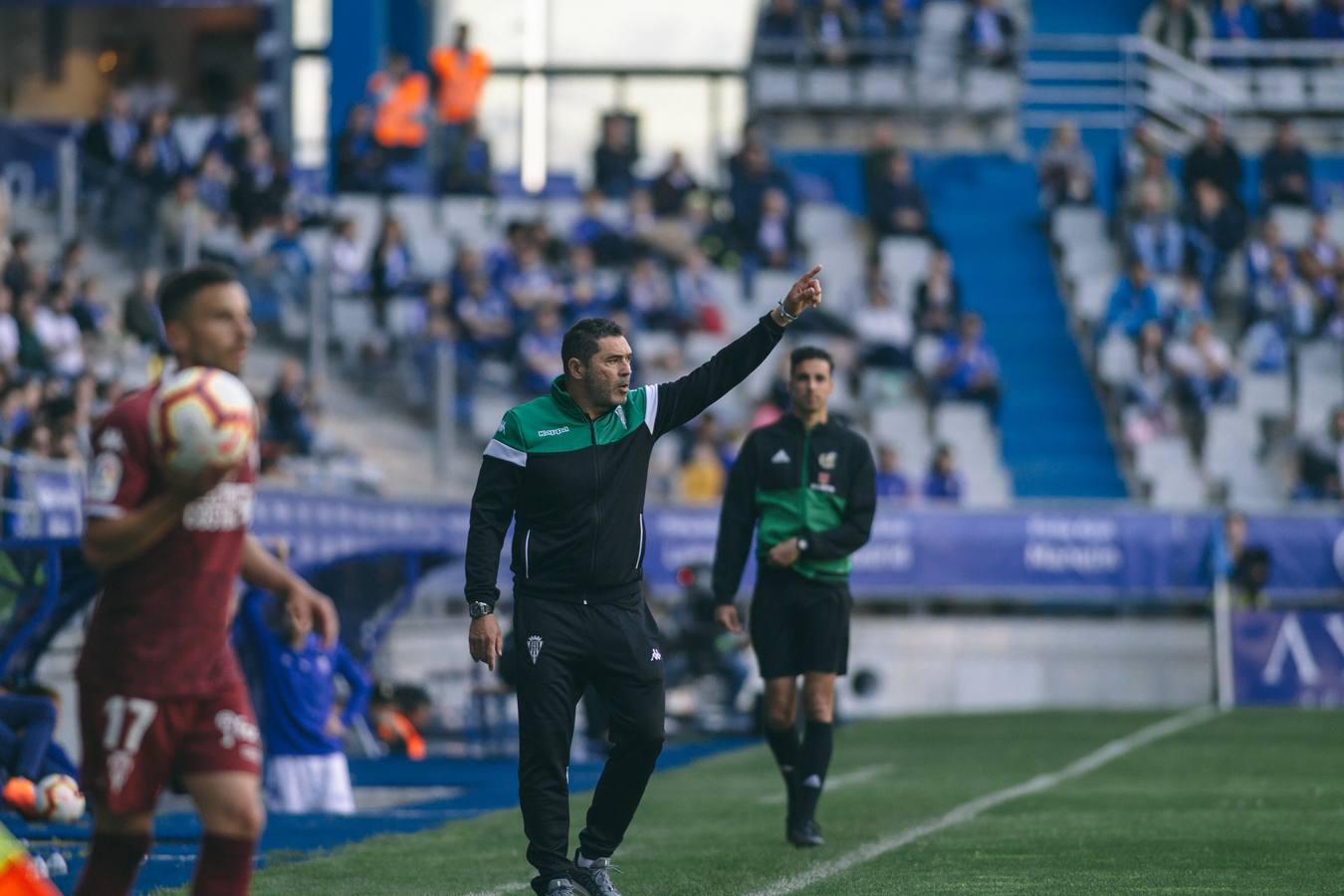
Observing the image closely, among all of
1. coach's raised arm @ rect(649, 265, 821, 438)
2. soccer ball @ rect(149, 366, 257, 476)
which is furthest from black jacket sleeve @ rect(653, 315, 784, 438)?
soccer ball @ rect(149, 366, 257, 476)

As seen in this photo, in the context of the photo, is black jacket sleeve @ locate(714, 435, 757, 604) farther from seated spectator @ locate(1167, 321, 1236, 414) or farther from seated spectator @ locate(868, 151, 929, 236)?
seated spectator @ locate(868, 151, 929, 236)

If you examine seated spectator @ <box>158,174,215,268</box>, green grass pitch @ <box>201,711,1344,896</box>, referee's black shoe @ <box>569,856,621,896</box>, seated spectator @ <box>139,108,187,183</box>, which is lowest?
green grass pitch @ <box>201,711,1344,896</box>

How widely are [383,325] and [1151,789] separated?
43.4 feet

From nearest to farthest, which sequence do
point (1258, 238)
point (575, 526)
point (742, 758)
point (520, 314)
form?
point (575, 526) < point (742, 758) < point (520, 314) < point (1258, 238)

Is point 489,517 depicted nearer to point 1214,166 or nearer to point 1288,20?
point 1214,166

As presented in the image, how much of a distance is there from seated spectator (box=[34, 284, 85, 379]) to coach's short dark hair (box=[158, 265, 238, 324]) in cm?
1472

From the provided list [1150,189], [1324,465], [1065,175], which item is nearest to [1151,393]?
[1324,465]

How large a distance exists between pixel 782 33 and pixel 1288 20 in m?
7.36

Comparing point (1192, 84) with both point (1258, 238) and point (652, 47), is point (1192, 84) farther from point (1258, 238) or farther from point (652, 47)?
point (652, 47)

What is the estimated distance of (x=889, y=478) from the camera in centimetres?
2455

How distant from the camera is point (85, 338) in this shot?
71.1ft

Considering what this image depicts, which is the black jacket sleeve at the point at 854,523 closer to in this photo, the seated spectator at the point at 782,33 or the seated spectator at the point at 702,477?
the seated spectator at the point at 702,477

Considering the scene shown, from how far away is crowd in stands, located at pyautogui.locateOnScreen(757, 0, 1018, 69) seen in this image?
33406 mm

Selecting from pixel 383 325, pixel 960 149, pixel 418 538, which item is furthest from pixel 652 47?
pixel 418 538
